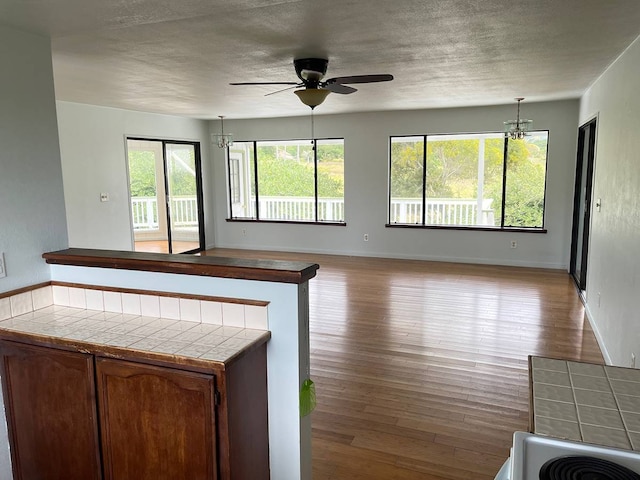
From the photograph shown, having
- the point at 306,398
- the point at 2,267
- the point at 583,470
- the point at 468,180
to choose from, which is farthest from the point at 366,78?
the point at 468,180

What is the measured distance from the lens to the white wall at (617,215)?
3.17 meters

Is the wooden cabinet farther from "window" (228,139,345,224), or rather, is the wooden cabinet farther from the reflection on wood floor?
"window" (228,139,345,224)

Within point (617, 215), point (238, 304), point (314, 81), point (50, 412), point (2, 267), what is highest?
point (314, 81)

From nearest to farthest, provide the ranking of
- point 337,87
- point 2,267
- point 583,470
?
point 583,470
point 2,267
point 337,87

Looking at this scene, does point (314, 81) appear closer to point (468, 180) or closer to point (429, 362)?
point (429, 362)

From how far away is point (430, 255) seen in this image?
310 inches

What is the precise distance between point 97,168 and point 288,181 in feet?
11.0

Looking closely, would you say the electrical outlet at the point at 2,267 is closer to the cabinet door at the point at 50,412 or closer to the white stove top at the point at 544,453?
the cabinet door at the point at 50,412

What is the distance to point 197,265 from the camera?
209 centimetres

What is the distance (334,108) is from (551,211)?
3.63m

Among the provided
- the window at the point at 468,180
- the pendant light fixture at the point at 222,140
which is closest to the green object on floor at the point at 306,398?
the window at the point at 468,180

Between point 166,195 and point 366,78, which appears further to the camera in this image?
point 166,195

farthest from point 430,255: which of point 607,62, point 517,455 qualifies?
point 517,455

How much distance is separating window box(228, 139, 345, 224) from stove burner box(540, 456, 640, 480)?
7488mm
